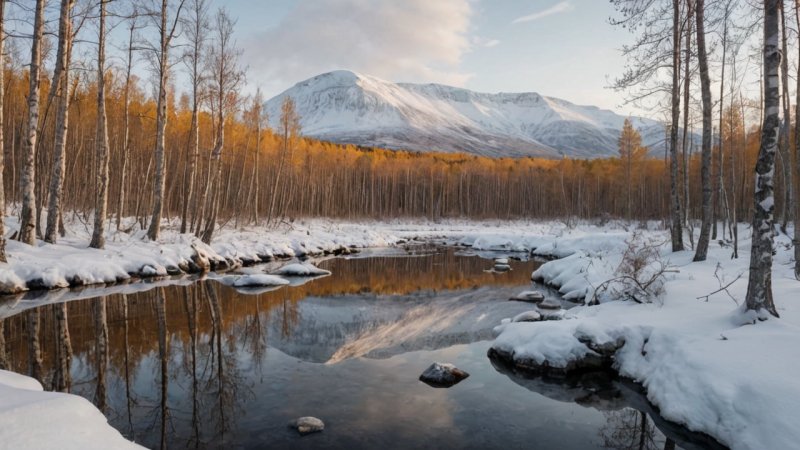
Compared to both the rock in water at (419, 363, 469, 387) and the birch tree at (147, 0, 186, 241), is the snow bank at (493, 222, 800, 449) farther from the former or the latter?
the birch tree at (147, 0, 186, 241)

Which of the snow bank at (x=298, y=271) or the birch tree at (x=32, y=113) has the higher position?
the birch tree at (x=32, y=113)

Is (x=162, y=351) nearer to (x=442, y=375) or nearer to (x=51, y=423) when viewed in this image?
(x=51, y=423)

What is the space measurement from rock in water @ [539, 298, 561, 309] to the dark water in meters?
0.96

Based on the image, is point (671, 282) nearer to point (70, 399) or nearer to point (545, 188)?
point (70, 399)

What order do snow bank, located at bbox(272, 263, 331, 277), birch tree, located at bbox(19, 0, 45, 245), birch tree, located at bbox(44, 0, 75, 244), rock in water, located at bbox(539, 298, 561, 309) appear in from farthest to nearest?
snow bank, located at bbox(272, 263, 331, 277)
birch tree, located at bbox(44, 0, 75, 244)
rock in water, located at bbox(539, 298, 561, 309)
birch tree, located at bbox(19, 0, 45, 245)

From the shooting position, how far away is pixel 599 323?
7.76 m

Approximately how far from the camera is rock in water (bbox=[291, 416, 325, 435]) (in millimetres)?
5072

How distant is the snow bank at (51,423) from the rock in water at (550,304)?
1001 centimetres

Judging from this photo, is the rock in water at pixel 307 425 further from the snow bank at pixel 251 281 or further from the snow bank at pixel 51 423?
the snow bank at pixel 251 281

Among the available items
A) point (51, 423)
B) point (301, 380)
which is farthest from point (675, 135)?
point (51, 423)

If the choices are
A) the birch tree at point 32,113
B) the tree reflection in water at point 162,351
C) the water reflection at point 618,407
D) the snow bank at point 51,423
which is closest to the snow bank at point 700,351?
the water reflection at point 618,407

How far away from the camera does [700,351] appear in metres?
5.75

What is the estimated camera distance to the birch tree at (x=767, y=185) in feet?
20.2

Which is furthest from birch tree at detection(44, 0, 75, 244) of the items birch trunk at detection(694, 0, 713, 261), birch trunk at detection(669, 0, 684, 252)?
birch trunk at detection(694, 0, 713, 261)
